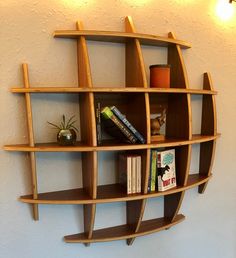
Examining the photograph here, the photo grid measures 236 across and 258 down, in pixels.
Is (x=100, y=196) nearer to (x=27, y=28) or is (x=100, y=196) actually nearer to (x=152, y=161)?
(x=152, y=161)

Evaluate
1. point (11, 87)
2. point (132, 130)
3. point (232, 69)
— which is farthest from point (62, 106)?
point (232, 69)

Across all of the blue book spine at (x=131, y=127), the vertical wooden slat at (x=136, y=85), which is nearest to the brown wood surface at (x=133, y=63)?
the vertical wooden slat at (x=136, y=85)

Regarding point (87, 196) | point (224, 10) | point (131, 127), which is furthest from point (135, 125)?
point (224, 10)

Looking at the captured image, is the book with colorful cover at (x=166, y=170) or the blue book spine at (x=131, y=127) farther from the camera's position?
the book with colorful cover at (x=166, y=170)

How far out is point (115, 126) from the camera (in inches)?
45.6

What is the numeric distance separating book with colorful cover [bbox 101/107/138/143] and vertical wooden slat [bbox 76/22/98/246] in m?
0.08

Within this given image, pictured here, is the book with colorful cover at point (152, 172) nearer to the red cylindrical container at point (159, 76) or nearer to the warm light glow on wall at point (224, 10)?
the red cylindrical container at point (159, 76)

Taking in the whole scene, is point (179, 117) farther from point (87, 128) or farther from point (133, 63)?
point (87, 128)

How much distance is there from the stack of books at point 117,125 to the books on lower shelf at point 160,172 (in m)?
0.16

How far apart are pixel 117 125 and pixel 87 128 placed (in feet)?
0.47

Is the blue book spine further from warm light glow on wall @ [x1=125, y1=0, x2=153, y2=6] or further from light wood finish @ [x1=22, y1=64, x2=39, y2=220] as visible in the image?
warm light glow on wall @ [x1=125, y1=0, x2=153, y2=6]

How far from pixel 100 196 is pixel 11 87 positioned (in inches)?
26.2

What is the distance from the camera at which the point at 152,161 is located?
126cm

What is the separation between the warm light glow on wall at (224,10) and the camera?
1.51 m
